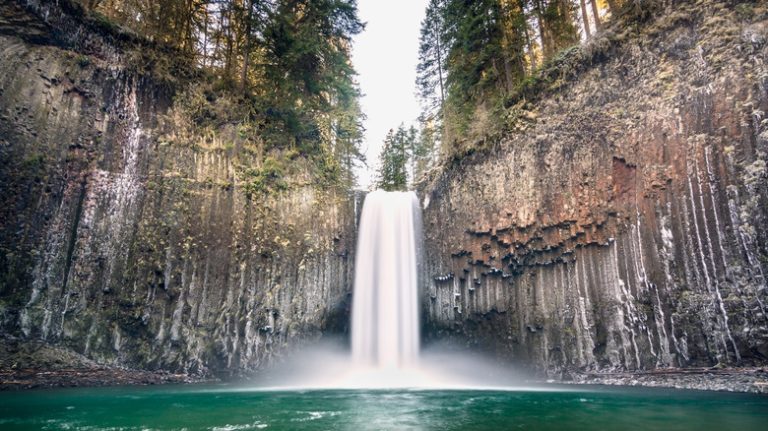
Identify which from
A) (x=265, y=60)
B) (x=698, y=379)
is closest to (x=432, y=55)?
(x=265, y=60)

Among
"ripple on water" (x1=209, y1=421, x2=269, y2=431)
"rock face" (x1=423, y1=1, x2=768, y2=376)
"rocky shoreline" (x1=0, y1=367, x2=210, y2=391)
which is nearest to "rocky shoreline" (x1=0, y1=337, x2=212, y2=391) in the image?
"rocky shoreline" (x1=0, y1=367, x2=210, y2=391)

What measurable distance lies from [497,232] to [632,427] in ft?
36.0

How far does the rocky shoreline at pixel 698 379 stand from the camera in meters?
9.84

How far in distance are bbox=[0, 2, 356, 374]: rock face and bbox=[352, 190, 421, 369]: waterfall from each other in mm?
2310

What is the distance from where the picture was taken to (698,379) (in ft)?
35.2

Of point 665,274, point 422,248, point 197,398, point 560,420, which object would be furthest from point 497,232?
point 197,398

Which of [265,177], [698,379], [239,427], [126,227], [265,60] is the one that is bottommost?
[239,427]

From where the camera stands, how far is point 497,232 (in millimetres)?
16844

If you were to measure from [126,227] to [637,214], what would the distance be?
18011 millimetres

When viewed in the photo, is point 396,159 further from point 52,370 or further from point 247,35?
point 52,370

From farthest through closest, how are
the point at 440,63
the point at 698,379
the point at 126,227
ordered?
the point at 440,63, the point at 126,227, the point at 698,379

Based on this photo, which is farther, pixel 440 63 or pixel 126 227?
pixel 440 63

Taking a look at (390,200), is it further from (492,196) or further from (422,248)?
(492,196)

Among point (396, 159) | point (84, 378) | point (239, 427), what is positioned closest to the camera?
point (239, 427)
